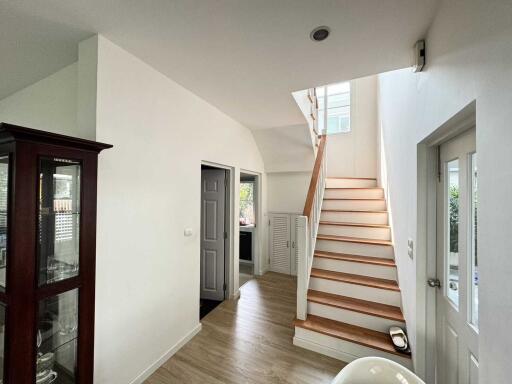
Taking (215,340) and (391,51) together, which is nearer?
(391,51)

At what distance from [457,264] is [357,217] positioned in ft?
6.22

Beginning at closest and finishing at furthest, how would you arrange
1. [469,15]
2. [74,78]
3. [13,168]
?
[469,15] < [13,168] < [74,78]

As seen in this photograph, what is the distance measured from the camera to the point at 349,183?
429cm

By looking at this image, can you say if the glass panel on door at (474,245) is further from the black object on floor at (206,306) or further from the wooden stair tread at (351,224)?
the black object on floor at (206,306)

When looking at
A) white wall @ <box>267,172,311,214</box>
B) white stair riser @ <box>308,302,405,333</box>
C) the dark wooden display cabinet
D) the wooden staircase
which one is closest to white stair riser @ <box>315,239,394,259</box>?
the wooden staircase

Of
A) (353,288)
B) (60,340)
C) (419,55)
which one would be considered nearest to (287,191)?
(353,288)

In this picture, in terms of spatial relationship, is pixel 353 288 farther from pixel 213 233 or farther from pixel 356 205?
pixel 213 233

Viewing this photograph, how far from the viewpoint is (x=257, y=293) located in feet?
11.7

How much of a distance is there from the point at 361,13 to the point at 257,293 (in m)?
3.58

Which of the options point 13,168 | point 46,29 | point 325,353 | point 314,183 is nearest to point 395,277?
point 325,353

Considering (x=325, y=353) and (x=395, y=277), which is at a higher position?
(x=395, y=277)

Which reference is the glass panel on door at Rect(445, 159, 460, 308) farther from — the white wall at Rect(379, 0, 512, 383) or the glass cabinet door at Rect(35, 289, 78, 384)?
the glass cabinet door at Rect(35, 289, 78, 384)

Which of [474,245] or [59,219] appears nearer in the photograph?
[474,245]

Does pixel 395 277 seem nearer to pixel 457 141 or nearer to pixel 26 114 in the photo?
pixel 457 141
